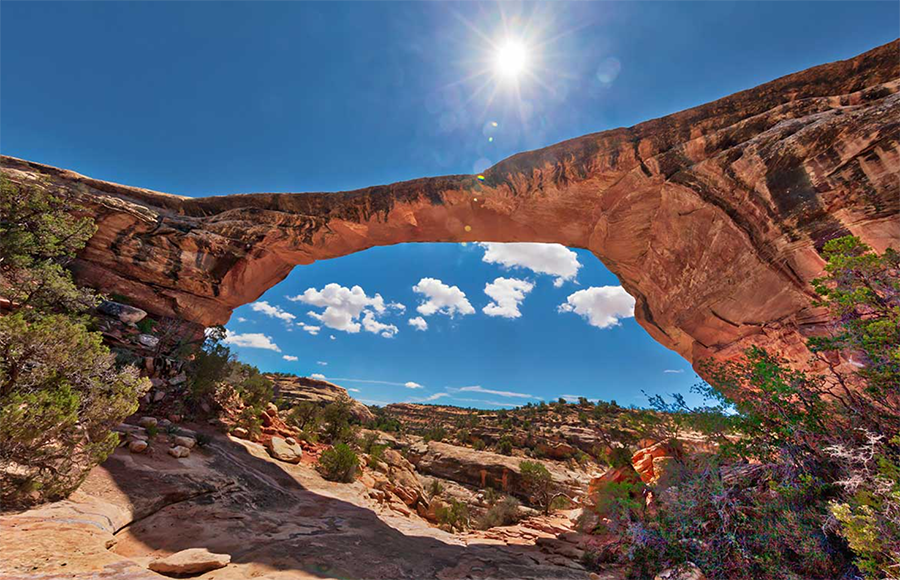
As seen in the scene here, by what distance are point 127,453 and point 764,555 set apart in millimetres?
11905

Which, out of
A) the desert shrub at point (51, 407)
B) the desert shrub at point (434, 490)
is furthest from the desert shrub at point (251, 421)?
the desert shrub at point (434, 490)

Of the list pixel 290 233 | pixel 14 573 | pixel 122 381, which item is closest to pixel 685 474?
pixel 14 573

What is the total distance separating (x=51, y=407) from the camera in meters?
4.83

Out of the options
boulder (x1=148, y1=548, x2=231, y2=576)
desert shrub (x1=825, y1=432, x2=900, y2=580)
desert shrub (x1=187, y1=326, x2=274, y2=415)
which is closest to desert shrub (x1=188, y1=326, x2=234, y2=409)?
desert shrub (x1=187, y1=326, x2=274, y2=415)

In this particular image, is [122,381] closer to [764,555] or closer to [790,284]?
[764,555]

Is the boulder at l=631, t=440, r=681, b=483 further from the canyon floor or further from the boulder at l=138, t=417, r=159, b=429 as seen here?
the boulder at l=138, t=417, r=159, b=429

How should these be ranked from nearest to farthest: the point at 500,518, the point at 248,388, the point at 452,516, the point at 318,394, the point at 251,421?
the point at 452,516 < the point at 500,518 < the point at 251,421 < the point at 248,388 < the point at 318,394

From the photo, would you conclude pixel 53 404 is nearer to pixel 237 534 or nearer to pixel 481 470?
pixel 237 534

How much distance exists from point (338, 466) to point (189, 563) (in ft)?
24.2

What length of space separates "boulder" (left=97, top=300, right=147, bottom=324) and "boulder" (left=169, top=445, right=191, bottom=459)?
686 centimetres

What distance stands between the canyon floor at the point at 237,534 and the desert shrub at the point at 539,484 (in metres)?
5.91

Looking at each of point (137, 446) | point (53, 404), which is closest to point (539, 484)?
point (137, 446)

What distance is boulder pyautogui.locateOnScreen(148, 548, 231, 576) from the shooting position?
170 inches

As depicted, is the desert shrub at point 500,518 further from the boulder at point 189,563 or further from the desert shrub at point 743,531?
the boulder at point 189,563
